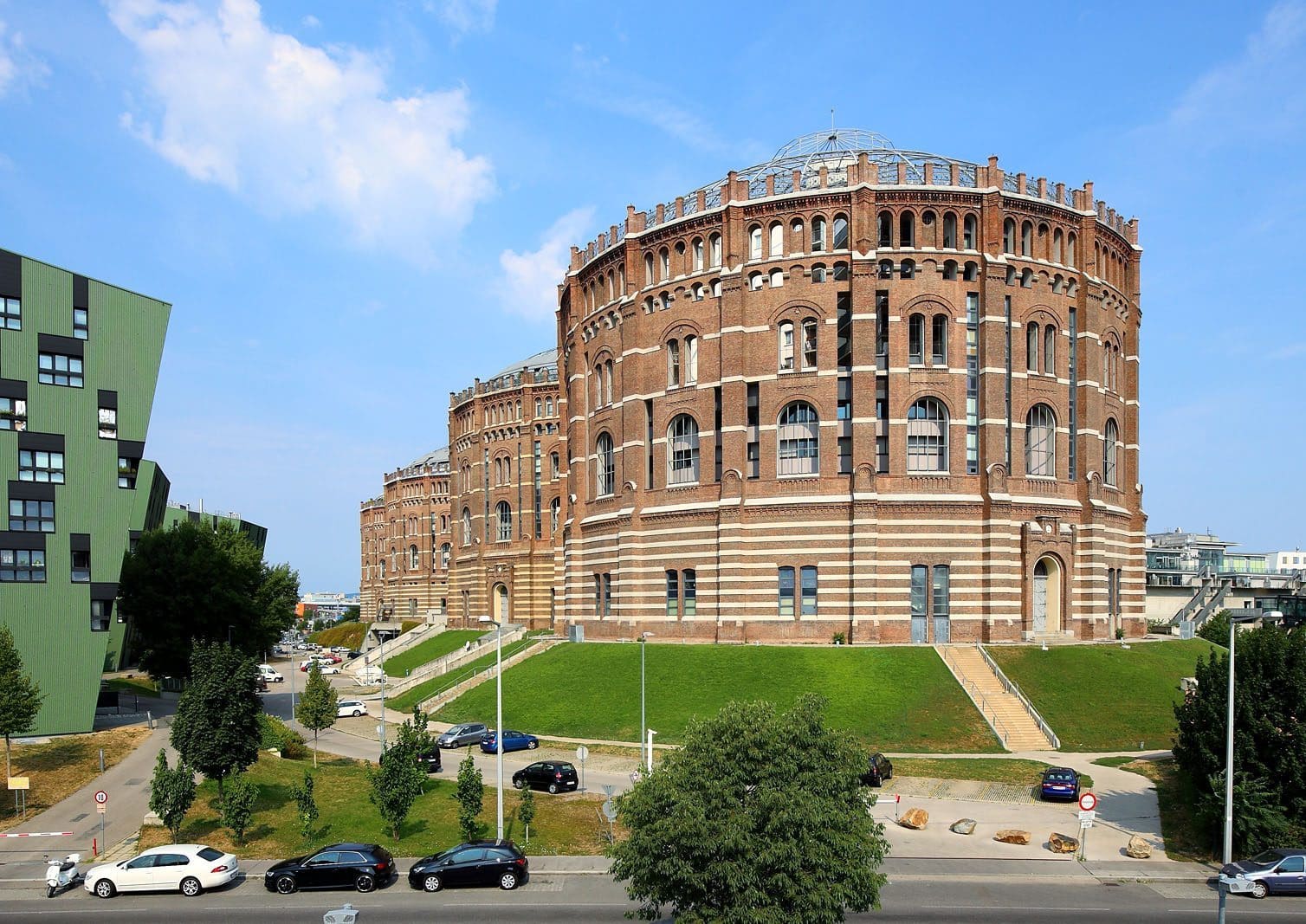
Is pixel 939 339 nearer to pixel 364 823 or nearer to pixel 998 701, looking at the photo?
pixel 998 701

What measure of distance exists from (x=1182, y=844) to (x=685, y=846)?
21.6 metres

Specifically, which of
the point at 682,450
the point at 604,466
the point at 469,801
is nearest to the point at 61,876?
the point at 469,801

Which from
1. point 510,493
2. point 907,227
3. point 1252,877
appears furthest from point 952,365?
point 510,493

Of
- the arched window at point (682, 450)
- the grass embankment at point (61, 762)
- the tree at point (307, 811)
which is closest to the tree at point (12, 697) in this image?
the grass embankment at point (61, 762)

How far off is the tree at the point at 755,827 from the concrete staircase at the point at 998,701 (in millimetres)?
28414

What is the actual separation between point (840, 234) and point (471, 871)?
1847 inches

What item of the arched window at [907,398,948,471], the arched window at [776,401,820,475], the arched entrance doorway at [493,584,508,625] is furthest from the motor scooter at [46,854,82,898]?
the arched entrance doorway at [493,584,508,625]

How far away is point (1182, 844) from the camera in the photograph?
32.5 meters

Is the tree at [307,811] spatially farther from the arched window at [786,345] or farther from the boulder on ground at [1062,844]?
the arched window at [786,345]

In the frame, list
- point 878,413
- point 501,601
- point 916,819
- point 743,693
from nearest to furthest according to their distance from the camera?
point 916,819 < point 743,693 < point 878,413 < point 501,601

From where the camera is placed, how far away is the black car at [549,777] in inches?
1572

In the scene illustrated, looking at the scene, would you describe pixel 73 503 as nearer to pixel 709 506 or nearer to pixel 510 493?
pixel 709 506

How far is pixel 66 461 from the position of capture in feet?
165

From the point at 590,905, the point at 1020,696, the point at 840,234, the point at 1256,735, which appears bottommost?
the point at 590,905
